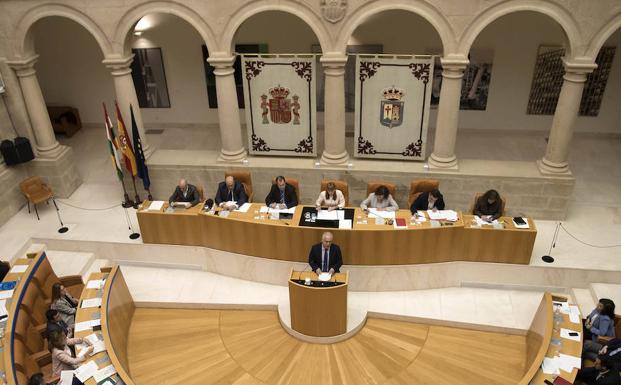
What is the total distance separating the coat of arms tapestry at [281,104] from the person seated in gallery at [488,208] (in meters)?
3.58

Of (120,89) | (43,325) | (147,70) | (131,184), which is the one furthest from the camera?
(147,70)

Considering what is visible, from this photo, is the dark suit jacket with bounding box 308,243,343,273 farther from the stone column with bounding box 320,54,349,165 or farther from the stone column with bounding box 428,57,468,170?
the stone column with bounding box 428,57,468,170

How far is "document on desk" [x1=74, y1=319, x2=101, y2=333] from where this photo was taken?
745 centimetres

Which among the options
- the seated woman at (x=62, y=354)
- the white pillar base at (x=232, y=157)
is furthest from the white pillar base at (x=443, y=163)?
the seated woman at (x=62, y=354)

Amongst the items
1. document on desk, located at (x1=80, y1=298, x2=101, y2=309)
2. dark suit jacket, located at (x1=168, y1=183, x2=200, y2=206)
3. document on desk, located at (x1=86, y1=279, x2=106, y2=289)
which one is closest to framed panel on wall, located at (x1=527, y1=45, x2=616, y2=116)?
dark suit jacket, located at (x1=168, y1=183, x2=200, y2=206)

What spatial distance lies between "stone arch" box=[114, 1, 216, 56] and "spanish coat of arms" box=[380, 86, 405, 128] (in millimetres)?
3406

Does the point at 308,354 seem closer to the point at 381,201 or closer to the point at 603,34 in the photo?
the point at 381,201

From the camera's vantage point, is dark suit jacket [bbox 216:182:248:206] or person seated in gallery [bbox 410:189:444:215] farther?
dark suit jacket [bbox 216:182:248:206]

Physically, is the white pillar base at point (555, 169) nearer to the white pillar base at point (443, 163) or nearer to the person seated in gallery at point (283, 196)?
the white pillar base at point (443, 163)

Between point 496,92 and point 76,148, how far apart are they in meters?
10.5

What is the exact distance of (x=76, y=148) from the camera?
13477mm

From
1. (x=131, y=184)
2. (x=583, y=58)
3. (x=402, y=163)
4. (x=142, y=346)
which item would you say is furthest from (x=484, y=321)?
(x=131, y=184)

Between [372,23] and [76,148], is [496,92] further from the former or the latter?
[76,148]

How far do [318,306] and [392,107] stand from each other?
4.38 m
